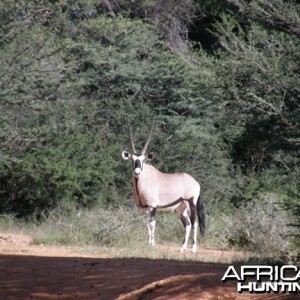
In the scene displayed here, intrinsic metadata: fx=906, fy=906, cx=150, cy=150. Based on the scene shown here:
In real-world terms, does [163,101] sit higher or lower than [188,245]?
higher

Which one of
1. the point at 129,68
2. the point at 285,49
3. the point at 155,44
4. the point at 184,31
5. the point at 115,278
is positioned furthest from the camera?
the point at 184,31

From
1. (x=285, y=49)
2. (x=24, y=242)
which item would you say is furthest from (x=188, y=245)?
(x=285, y=49)

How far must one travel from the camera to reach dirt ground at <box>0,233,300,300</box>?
8.67 metres

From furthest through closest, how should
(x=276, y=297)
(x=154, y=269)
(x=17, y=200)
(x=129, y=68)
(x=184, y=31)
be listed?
1. (x=184, y=31)
2. (x=129, y=68)
3. (x=17, y=200)
4. (x=154, y=269)
5. (x=276, y=297)

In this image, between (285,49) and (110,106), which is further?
(110,106)

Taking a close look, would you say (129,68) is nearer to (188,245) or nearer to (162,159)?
(162,159)

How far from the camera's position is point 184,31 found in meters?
34.2

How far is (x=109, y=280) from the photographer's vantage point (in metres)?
9.84

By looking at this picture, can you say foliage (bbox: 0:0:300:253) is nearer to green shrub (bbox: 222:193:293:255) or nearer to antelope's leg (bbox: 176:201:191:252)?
green shrub (bbox: 222:193:293:255)

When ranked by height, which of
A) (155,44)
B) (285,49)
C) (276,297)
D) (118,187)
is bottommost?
(276,297)

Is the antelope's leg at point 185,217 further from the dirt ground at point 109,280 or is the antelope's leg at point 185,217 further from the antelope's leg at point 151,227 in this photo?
the dirt ground at point 109,280

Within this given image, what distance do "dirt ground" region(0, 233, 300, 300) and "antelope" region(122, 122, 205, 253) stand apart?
6857 mm

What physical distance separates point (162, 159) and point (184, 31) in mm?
9601

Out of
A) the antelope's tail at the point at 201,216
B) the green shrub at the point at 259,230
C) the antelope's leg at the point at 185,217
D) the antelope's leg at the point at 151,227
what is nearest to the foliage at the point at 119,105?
the green shrub at the point at 259,230
